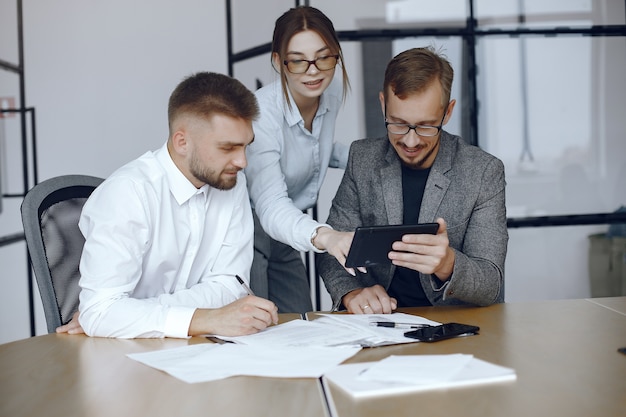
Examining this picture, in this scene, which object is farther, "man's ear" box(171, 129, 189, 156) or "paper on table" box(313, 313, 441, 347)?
"man's ear" box(171, 129, 189, 156)

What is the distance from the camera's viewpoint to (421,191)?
2.24 m

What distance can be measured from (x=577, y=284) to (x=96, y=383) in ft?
10.2

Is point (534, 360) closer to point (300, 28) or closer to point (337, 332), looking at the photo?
point (337, 332)

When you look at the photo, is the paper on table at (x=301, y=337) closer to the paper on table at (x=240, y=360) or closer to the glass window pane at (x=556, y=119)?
the paper on table at (x=240, y=360)

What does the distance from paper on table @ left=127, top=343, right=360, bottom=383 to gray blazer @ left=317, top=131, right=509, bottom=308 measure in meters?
0.60

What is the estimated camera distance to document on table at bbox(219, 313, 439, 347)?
145cm

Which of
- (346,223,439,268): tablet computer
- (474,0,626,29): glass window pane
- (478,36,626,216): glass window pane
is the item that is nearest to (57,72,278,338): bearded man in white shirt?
(346,223,439,268): tablet computer

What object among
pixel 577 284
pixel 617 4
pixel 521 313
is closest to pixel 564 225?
pixel 577 284

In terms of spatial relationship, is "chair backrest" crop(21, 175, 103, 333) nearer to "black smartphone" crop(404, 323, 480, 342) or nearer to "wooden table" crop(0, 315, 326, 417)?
"wooden table" crop(0, 315, 326, 417)

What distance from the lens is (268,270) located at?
276 cm

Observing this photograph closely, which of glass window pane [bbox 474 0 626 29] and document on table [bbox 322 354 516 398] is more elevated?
glass window pane [bbox 474 0 626 29]

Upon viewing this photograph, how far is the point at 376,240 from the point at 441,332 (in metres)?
0.28

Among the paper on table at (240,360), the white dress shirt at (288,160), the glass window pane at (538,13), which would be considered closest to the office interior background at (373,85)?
the glass window pane at (538,13)

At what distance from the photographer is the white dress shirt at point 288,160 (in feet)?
6.93
